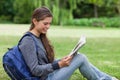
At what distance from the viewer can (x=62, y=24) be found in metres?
32.7

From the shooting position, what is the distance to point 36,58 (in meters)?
4.71

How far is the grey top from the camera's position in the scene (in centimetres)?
468


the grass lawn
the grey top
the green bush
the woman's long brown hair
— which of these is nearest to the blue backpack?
the grey top

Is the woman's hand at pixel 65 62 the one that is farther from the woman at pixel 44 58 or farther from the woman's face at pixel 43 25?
the woman's face at pixel 43 25

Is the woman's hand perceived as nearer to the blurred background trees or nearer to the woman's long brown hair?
the woman's long brown hair

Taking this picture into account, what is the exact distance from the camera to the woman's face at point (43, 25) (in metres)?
4.74

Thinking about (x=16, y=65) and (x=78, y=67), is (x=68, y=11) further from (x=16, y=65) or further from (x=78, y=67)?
(x=16, y=65)

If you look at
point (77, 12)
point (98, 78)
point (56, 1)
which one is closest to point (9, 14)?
point (77, 12)

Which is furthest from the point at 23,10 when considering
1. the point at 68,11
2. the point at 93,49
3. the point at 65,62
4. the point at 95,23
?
the point at 65,62

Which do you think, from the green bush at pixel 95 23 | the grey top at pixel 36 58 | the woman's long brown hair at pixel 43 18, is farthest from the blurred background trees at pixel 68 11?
the grey top at pixel 36 58

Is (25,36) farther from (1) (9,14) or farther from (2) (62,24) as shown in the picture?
(1) (9,14)

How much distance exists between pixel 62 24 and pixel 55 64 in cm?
2785

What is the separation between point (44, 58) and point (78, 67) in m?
0.42

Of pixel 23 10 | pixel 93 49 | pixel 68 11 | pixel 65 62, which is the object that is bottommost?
pixel 23 10
